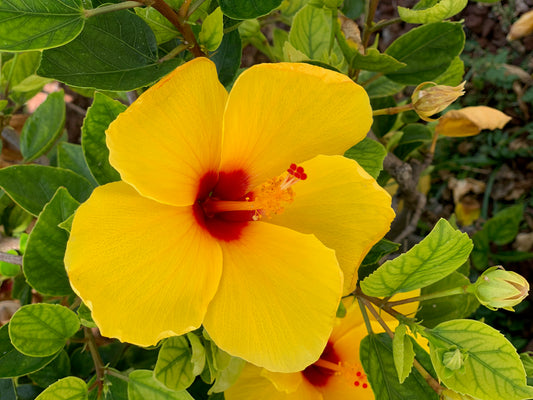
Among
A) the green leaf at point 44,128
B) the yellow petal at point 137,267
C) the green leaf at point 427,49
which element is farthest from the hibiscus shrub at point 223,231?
the green leaf at point 44,128

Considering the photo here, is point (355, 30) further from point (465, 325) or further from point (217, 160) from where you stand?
point (465, 325)

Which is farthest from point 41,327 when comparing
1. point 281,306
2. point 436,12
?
point 436,12

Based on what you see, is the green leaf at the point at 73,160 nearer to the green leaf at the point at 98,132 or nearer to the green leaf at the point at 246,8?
the green leaf at the point at 98,132

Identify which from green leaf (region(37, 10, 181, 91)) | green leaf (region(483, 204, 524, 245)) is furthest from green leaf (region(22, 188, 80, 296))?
green leaf (region(483, 204, 524, 245))

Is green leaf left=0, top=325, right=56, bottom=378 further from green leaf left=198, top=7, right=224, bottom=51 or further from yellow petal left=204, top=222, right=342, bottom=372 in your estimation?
green leaf left=198, top=7, right=224, bottom=51

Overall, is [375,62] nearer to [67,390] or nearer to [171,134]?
[171,134]

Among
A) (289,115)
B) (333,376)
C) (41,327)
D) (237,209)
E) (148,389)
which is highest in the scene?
(289,115)
